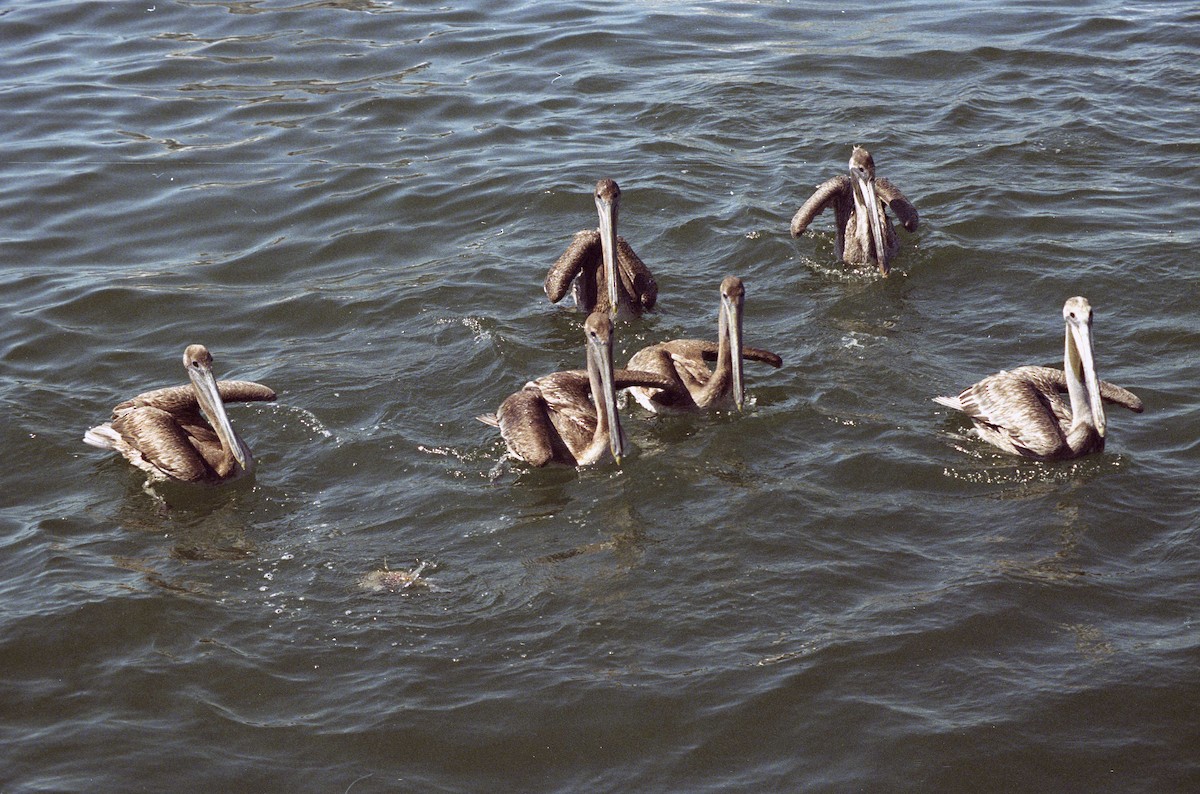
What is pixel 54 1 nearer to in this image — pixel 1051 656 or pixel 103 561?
pixel 103 561

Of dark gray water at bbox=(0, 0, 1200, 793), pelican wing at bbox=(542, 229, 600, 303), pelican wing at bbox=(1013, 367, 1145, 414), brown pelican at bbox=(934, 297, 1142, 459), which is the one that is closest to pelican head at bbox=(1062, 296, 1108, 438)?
brown pelican at bbox=(934, 297, 1142, 459)

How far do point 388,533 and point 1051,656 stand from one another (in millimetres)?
3553

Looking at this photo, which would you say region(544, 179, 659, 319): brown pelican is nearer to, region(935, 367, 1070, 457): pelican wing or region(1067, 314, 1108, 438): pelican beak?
region(935, 367, 1070, 457): pelican wing

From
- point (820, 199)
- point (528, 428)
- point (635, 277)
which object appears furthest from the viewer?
point (820, 199)

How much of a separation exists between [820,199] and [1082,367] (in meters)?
3.33

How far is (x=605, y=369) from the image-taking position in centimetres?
833

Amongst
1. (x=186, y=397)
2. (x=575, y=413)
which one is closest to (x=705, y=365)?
(x=575, y=413)

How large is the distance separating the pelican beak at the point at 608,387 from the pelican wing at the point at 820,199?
3.33 meters

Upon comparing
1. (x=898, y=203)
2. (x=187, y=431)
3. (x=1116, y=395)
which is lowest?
(x=1116, y=395)

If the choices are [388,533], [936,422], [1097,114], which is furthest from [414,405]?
[1097,114]

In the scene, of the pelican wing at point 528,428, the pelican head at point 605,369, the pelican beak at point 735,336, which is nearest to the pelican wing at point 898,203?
the pelican beak at point 735,336

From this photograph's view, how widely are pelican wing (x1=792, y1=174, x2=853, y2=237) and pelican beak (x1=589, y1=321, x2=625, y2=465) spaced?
10.9ft

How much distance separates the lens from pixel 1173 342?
9.61 meters

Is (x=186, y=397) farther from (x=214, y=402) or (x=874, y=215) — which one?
(x=874, y=215)
